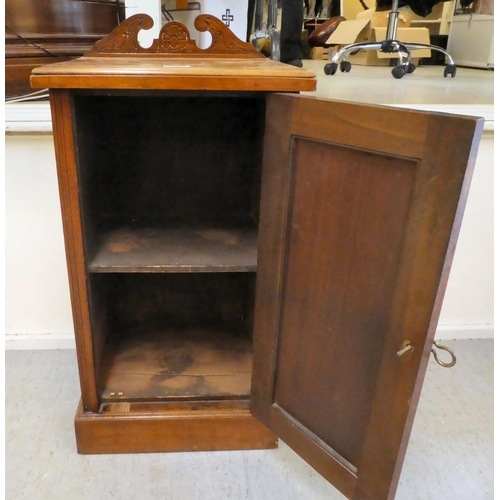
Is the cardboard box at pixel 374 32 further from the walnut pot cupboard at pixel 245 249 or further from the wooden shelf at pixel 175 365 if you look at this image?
the wooden shelf at pixel 175 365

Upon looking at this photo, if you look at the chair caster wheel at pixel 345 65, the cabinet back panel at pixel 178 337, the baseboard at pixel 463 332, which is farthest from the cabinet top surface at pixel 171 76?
the chair caster wheel at pixel 345 65

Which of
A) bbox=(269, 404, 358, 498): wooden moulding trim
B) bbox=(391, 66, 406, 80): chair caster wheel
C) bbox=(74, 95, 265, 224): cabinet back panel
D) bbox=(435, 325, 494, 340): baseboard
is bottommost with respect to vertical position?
bbox=(435, 325, 494, 340): baseboard

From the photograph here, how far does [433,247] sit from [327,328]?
11.1 inches

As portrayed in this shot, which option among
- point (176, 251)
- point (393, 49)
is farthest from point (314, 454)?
point (393, 49)

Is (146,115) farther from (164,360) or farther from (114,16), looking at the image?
(164,360)

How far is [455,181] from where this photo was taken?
0.63 meters

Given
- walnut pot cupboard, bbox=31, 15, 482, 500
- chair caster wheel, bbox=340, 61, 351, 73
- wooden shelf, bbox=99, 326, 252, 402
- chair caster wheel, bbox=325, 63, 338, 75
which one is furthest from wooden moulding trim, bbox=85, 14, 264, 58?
chair caster wheel, bbox=340, 61, 351, 73

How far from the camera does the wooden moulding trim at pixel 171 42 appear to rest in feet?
3.39

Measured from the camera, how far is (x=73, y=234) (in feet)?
3.08

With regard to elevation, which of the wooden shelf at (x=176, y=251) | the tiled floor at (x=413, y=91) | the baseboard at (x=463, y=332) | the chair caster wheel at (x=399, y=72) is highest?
the chair caster wheel at (x=399, y=72)

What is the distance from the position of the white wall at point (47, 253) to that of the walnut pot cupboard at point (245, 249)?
0.61ft

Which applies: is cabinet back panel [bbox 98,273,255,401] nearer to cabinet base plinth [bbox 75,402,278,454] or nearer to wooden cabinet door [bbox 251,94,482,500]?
cabinet base plinth [bbox 75,402,278,454]

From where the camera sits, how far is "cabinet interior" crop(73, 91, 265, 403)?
1.14m

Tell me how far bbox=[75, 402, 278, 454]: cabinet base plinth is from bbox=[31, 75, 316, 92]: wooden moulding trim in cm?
75
